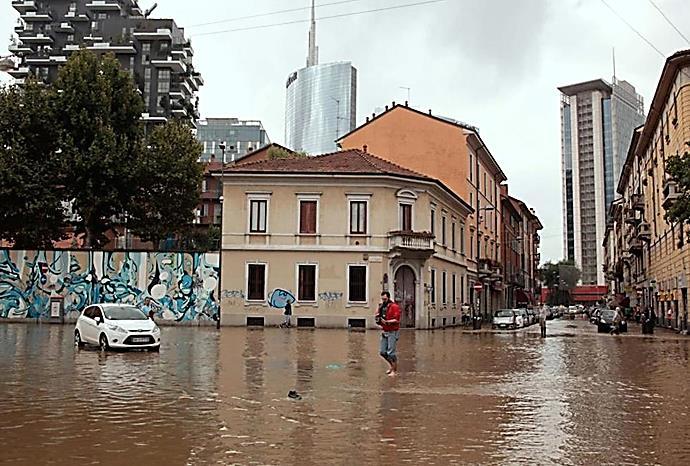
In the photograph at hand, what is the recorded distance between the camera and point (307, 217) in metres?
41.8

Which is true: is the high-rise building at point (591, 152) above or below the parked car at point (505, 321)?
above

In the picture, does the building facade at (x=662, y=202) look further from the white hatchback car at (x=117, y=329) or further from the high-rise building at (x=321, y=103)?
the high-rise building at (x=321, y=103)

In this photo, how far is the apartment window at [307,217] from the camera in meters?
41.7

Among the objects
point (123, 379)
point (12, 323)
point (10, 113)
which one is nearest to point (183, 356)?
point (123, 379)

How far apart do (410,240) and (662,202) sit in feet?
50.7

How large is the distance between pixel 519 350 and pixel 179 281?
72.0 ft

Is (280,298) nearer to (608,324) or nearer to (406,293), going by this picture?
(406,293)

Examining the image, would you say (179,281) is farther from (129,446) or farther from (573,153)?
(573,153)

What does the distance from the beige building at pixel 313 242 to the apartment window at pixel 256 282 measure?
54mm

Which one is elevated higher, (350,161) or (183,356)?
(350,161)

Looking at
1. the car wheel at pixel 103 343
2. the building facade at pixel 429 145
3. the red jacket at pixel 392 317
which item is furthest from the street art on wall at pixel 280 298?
the red jacket at pixel 392 317

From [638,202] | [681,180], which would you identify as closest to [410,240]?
[681,180]

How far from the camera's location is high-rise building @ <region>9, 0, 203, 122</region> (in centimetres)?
9325

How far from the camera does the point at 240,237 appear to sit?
4172cm
